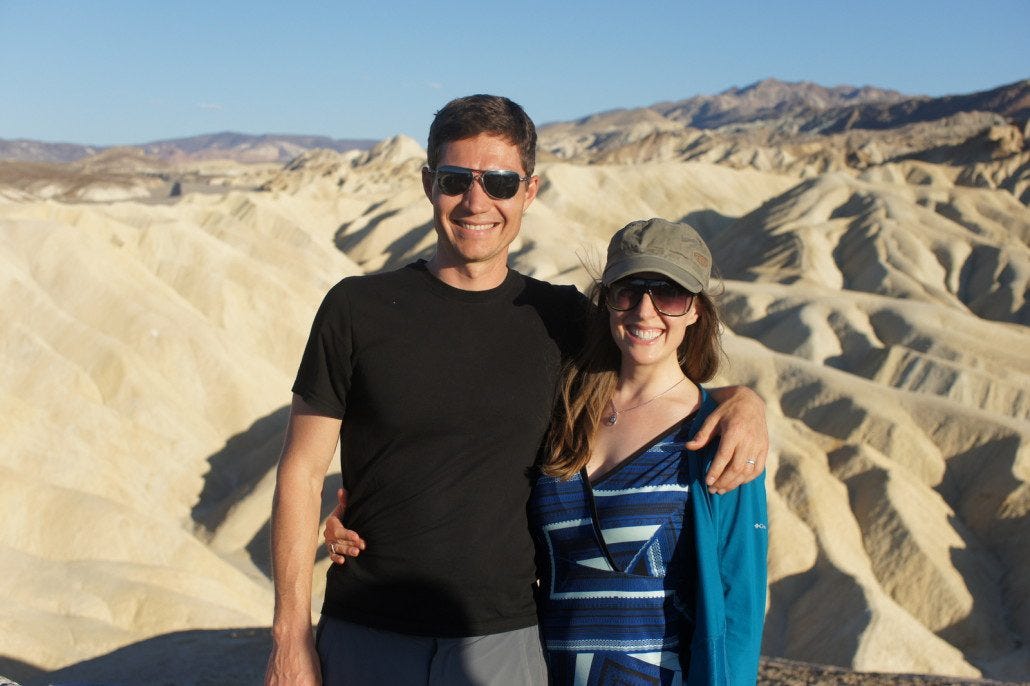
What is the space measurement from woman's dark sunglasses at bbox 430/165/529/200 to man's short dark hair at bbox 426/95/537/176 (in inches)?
3.2

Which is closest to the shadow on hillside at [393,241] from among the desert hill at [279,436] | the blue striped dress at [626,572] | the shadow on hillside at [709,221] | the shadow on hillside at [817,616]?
the desert hill at [279,436]

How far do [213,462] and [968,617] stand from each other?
16.8 meters

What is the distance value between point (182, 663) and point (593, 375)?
23.7 feet

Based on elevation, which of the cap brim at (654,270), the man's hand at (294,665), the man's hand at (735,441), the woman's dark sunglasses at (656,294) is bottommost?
the man's hand at (294,665)

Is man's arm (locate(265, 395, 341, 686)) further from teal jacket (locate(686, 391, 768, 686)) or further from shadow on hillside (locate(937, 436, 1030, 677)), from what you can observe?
shadow on hillside (locate(937, 436, 1030, 677))

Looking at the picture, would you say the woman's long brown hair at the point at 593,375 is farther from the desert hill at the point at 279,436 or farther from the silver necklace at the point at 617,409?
the desert hill at the point at 279,436

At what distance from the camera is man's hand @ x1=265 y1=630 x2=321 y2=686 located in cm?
296

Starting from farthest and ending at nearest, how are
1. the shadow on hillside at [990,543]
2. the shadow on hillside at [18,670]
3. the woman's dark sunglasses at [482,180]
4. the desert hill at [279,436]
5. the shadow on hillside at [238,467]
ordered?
the shadow on hillside at [238,467], the shadow on hillside at [990,543], the desert hill at [279,436], the shadow on hillside at [18,670], the woman's dark sunglasses at [482,180]

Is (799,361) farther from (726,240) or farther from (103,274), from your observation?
(726,240)

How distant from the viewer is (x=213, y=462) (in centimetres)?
2373

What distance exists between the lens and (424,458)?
303cm

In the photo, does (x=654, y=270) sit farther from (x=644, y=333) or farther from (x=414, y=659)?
(x=414, y=659)

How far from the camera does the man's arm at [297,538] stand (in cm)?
298

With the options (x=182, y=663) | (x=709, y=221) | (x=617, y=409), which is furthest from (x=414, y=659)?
(x=709, y=221)
